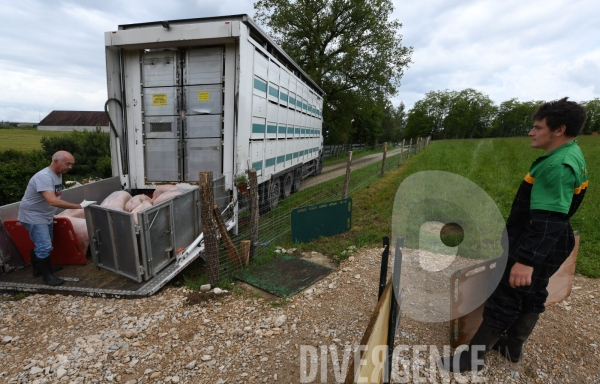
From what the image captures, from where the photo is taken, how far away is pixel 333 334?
286cm

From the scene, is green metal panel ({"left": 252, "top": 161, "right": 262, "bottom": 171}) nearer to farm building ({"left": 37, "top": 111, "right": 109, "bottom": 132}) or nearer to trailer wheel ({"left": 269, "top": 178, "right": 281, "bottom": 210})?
trailer wheel ({"left": 269, "top": 178, "right": 281, "bottom": 210})

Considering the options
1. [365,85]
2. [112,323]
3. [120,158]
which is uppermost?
[365,85]

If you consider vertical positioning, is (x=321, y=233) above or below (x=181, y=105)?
below

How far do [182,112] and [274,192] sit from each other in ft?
10.2

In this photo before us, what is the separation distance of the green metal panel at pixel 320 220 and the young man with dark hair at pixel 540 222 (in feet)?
10.1

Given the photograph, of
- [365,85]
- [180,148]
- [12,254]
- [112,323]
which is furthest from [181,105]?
[365,85]

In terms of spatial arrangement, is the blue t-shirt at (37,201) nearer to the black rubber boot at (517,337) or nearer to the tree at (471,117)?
the black rubber boot at (517,337)

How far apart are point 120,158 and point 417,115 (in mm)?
90158

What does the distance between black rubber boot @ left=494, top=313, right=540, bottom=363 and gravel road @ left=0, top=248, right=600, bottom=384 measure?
9 cm

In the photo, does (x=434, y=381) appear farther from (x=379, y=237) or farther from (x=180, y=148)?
(x=180, y=148)

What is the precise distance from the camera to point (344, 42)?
18.8m

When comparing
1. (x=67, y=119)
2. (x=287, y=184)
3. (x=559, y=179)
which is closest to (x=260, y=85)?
(x=287, y=184)

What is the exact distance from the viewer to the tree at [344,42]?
1831 centimetres

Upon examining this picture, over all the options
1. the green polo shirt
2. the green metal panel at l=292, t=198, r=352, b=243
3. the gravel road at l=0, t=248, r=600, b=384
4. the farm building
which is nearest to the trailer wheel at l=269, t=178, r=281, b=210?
the green metal panel at l=292, t=198, r=352, b=243
